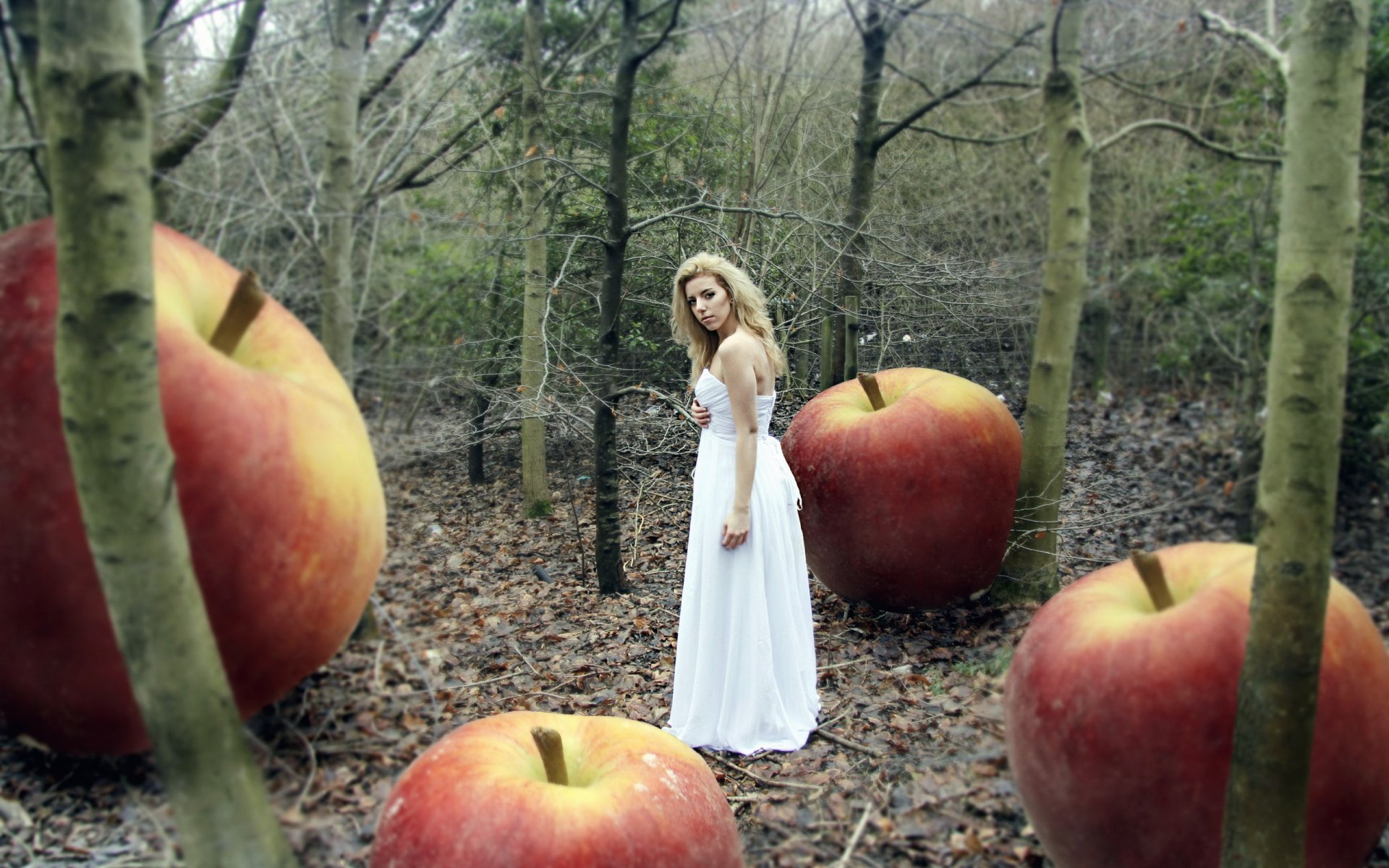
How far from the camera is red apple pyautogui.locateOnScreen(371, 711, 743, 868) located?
5.91ft

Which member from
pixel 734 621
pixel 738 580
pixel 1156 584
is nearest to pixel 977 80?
pixel 738 580

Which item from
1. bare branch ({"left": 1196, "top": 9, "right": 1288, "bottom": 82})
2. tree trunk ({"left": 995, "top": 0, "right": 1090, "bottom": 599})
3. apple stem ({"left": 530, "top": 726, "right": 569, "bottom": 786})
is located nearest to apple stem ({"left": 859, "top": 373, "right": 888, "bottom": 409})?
tree trunk ({"left": 995, "top": 0, "right": 1090, "bottom": 599})

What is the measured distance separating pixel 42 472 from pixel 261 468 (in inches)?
9.5

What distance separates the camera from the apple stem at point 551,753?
6.33ft

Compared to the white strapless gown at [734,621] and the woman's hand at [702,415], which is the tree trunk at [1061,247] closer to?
the white strapless gown at [734,621]

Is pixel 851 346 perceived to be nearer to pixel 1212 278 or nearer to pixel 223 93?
pixel 1212 278

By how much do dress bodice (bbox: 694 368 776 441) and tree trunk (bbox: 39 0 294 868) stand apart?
2.39 meters

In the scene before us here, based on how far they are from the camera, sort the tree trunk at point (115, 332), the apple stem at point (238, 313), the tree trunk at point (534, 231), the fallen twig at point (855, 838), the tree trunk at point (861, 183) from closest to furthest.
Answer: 1. the tree trunk at point (115, 332)
2. the apple stem at point (238, 313)
3. the fallen twig at point (855, 838)
4. the tree trunk at point (534, 231)
5. the tree trunk at point (861, 183)

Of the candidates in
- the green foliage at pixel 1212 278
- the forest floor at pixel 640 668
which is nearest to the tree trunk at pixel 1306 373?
the forest floor at pixel 640 668

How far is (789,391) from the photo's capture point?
5461 millimetres

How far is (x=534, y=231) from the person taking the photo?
171 inches

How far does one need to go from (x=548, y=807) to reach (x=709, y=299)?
1891mm

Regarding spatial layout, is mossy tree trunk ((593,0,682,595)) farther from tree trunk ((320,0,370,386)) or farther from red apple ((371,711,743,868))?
red apple ((371,711,743,868))

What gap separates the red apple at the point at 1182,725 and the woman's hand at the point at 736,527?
153cm
